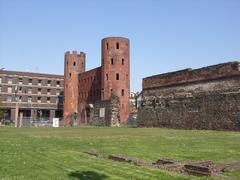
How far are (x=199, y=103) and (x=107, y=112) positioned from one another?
21.3 metres

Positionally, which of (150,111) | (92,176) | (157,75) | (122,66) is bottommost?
(92,176)

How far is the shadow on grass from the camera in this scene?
8.42 meters

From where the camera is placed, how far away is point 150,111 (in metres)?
44.1

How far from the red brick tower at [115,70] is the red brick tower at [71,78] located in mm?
16825

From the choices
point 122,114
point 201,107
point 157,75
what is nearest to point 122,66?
point 122,114

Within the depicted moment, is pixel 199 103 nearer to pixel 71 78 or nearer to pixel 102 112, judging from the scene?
pixel 102 112

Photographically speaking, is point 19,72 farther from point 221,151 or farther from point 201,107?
point 221,151

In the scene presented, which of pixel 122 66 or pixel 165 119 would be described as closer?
pixel 165 119

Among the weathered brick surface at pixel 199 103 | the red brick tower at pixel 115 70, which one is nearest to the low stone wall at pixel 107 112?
the red brick tower at pixel 115 70

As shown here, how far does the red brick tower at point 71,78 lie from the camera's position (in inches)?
3061

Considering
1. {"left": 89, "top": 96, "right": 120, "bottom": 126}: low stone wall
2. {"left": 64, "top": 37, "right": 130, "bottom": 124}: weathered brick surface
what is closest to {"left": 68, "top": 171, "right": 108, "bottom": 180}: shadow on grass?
{"left": 89, "top": 96, "right": 120, "bottom": 126}: low stone wall

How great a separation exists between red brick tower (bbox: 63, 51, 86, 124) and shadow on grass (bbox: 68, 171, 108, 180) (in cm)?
6878

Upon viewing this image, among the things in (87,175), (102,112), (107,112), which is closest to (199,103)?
(107,112)

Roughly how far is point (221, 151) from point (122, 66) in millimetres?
49326
